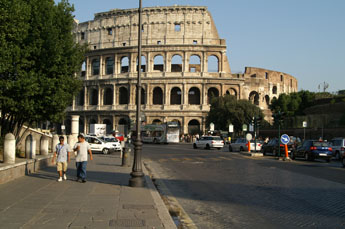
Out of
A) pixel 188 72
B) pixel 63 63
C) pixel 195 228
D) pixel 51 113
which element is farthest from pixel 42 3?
pixel 188 72

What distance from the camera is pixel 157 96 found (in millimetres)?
67938

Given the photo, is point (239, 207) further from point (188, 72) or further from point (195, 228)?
point (188, 72)

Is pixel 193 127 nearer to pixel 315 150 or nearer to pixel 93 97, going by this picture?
pixel 93 97

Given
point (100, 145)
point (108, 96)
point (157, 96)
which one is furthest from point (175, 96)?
point (100, 145)

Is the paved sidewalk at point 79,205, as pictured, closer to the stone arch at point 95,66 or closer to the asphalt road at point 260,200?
the asphalt road at point 260,200

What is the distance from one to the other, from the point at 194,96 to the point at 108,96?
1568 cm

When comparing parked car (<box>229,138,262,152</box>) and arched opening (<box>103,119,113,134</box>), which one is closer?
parked car (<box>229,138,262,152</box>)

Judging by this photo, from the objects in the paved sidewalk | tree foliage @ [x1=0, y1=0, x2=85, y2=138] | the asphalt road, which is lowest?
the asphalt road

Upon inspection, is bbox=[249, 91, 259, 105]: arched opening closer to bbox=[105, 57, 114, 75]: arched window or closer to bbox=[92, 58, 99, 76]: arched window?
bbox=[105, 57, 114, 75]: arched window

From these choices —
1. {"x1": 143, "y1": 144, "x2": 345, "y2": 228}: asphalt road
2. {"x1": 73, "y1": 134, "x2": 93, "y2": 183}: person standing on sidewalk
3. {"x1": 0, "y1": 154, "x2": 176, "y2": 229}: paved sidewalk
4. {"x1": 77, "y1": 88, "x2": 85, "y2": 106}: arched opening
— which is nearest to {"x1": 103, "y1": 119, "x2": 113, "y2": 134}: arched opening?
{"x1": 77, "y1": 88, "x2": 85, "y2": 106}: arched opening

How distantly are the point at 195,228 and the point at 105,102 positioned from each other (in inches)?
2540

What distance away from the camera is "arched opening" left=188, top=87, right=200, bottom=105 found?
217 ft

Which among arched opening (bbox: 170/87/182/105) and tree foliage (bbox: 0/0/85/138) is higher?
arched opening (bbox: 170/87/182/105)

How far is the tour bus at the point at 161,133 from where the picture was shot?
173ft
